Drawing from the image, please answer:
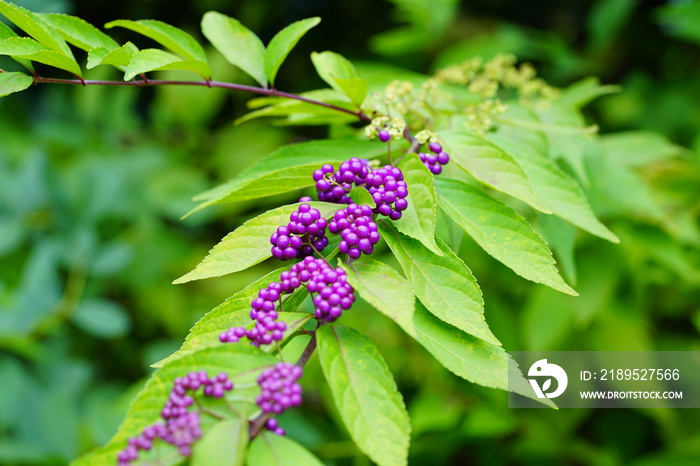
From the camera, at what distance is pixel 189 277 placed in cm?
107

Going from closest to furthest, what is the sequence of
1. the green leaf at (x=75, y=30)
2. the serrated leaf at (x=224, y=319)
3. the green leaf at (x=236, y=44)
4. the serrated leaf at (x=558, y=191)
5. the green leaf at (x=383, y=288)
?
1. the green leaf at (x=383, y=288)
2. the serrated leaf at (x=224, y=319)
3. the green leaf at (x=75, y=30)
4. the serrated leaf at (x=558, y=191)
5. the green leaf at (x=236, y=44)

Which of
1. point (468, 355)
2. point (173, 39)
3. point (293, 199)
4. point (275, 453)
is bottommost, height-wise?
point (293, 199)

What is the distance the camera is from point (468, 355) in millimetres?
1049

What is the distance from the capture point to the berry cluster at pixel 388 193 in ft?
3.75

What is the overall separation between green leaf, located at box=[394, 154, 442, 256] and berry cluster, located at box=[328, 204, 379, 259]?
72mm

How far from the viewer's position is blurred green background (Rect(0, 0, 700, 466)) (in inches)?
105

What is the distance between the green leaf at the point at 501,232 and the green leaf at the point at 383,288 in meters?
0.24

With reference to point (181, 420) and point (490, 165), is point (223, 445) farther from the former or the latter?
point (490, 165)

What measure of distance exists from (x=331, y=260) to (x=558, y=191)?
0.62 metres

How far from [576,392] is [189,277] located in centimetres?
228

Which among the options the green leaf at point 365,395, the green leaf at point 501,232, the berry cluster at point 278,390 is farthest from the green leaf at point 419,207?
the berry cluster at point 278,390

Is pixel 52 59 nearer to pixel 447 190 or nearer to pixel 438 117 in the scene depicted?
pixel 447 190

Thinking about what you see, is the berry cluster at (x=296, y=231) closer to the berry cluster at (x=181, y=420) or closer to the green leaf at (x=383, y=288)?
the green leaf at (x=383, y=288)

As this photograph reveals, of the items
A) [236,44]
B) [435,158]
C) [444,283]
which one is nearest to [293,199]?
[236,44]
